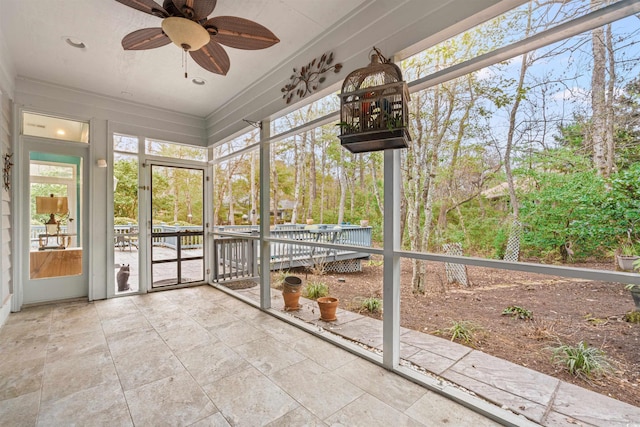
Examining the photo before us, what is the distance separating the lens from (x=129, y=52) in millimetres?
3191

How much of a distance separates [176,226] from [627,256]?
5.59 metres

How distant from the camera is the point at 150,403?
195 cm

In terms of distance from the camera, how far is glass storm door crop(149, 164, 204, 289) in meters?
4.90

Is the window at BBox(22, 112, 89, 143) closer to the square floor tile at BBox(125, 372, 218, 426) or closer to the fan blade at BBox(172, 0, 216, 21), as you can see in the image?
the fan blade at BBox(172, 0, 216, 21)

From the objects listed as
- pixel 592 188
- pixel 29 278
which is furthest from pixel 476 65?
pixel 29 278

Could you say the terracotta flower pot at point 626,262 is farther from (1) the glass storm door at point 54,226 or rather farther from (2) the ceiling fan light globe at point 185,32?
(1) the glass storm door at point 54,226

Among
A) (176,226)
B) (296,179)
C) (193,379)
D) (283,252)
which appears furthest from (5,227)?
(296,179)

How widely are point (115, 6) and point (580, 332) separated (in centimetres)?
500

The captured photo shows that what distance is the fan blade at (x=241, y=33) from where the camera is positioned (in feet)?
6.64

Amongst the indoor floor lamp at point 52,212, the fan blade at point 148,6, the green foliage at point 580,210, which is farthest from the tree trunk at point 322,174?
the indoor floor lamp at point 52,212

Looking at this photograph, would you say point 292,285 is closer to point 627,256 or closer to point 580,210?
point 580,210

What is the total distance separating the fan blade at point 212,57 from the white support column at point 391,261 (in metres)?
1.60

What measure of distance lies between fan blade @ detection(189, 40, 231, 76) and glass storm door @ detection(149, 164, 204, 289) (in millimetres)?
2942

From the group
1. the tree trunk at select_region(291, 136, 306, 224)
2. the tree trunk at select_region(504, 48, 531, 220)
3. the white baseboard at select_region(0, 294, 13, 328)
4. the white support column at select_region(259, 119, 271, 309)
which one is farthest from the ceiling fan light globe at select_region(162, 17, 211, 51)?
the tree trunk at select_region(291, 136, 306, 224)
